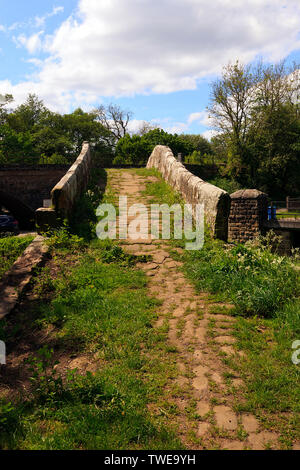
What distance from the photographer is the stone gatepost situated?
14.7 m

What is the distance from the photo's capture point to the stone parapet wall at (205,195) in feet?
20.3

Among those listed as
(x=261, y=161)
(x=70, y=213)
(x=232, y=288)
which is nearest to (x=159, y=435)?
(x=232, y=288)

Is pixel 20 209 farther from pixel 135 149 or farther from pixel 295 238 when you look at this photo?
pixel 295 238

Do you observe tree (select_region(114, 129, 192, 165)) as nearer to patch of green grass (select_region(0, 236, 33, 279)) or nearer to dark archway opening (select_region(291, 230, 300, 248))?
dark archway opening (select_region(291, 230, 300, 248))

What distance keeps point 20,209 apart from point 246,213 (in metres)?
20.0

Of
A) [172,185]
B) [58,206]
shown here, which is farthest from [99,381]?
[172,185]

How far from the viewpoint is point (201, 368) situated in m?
2.80

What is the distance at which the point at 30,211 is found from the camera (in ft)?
87.7

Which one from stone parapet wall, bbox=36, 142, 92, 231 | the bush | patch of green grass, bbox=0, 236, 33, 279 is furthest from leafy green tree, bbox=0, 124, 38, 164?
the bush

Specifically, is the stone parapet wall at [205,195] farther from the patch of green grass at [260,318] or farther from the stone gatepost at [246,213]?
the stone gatepost at [246,213]

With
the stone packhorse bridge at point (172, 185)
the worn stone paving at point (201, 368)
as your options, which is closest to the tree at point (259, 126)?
the stone packhorse bridge at point (172, 185)

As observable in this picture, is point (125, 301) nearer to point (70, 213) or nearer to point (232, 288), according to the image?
point (232, 288)

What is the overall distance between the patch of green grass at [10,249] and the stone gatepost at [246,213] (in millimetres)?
9607

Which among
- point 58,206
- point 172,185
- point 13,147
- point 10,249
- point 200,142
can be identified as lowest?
point 10,249
